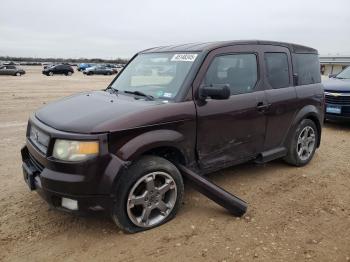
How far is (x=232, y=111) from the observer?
440 centimetres

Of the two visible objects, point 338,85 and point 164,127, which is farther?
point 338,85

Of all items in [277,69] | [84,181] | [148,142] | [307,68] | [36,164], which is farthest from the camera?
[307,68]

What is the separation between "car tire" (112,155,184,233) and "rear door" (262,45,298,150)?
1.80 metres

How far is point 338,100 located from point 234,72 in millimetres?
5114

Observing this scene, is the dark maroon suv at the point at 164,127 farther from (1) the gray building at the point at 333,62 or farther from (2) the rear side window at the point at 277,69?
(1) the gray building at the point at 333,62

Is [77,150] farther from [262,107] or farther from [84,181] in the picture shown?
[262,107]

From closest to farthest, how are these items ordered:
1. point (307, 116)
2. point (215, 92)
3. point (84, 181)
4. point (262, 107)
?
point (84, 181)
point (215, 92)
point (262, 107)
point (307, 116)

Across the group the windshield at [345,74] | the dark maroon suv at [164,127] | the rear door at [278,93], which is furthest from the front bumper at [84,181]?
the windshield at [345,74]

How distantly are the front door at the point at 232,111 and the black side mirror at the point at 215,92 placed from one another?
9cm

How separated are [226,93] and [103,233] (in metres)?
1.92

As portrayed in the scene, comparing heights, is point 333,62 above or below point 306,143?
above

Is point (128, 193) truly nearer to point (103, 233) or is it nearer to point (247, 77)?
point (103, 233)

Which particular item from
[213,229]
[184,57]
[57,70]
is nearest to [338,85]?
[184,57]

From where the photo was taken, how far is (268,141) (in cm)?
507
